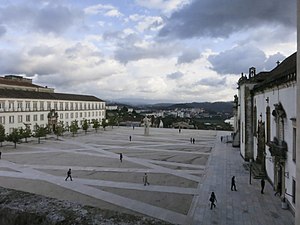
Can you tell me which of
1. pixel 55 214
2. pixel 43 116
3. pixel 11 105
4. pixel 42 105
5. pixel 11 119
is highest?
pixel 42 105

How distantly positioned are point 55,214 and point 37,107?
54.4 m

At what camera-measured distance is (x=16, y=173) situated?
957 inches

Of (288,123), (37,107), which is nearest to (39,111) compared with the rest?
(37,107)

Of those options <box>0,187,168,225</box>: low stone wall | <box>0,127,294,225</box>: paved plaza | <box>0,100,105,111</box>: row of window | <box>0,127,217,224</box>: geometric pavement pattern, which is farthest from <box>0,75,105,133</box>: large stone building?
<box>0,187,168,225</box>: low stone wall

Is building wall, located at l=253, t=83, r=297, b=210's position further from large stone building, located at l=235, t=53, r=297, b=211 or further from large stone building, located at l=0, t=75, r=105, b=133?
large stone building, located at l=0, t=75, r=105, b=133

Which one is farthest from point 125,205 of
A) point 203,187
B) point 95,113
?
point 95,113

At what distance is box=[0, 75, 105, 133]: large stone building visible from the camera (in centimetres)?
4938

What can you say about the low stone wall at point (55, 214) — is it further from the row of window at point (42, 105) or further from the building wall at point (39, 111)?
the row of window at point (42, 105)

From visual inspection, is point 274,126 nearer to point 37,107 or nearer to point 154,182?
point 154,182

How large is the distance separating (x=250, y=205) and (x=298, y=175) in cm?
1019

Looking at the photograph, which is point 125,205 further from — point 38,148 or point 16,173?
point 38,148

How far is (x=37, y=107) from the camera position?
56.7 m

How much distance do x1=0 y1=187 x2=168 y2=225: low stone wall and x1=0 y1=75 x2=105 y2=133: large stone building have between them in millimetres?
45711

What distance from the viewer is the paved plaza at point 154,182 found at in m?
15.3
